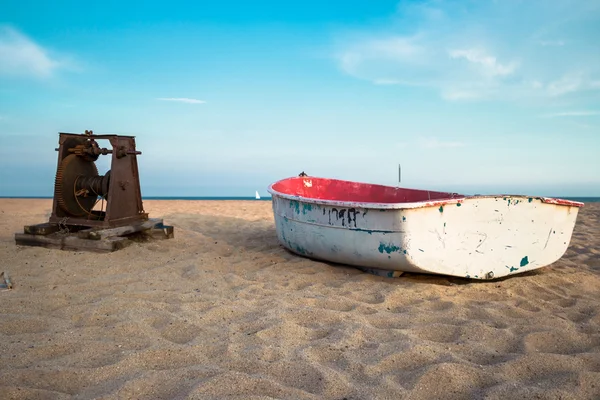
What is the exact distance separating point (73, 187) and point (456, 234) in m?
4.70

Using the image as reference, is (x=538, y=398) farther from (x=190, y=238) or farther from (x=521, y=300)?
(x=190, y=238)

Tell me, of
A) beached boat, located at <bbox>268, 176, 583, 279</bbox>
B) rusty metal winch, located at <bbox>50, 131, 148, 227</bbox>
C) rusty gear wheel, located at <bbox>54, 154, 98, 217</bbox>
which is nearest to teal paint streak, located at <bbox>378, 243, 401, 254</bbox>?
beached boat, located at <bbox>268, 176, 583, 279</bbox>

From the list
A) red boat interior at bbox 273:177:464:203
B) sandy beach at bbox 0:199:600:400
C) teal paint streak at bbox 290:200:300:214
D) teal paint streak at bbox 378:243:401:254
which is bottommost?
sandy beach at bbox 0:199:600:400

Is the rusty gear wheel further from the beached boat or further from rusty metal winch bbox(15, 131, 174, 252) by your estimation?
the beached boat

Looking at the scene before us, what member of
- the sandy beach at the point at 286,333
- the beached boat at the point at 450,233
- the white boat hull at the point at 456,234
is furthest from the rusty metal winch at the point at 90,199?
the white boat hull at the point at 456,234

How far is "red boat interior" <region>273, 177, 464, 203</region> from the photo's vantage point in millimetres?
6543

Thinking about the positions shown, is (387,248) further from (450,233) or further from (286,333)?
(286,333)

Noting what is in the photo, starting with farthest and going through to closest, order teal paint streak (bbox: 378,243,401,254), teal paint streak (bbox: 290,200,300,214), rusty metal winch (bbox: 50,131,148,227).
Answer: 1. rusty metal winch (bbox: 50,131,148,227)
2. teal paint streak (bbox: 290,200,300,214)
3. teal paint streak (bbox: 378,243,401,254)

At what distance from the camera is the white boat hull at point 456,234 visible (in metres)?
3.67

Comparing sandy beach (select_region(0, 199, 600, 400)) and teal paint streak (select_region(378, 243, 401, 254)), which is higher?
teal paint streak (select_region(378, 243, 401, 254))

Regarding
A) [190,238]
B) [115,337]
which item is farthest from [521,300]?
[190,238]

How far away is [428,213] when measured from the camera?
3650 millimetres

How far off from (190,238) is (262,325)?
11.9 ft

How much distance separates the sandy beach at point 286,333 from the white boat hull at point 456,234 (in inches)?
8.0
